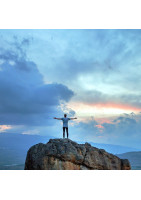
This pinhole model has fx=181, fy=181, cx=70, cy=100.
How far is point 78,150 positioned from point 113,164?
4.62m

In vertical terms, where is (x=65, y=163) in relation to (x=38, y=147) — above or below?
below

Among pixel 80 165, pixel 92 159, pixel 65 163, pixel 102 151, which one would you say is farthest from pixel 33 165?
pixel 102 151

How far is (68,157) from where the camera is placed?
59.8 ft

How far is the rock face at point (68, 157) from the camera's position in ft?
58.9

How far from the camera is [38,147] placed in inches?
769

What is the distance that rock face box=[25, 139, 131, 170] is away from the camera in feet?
58.9
